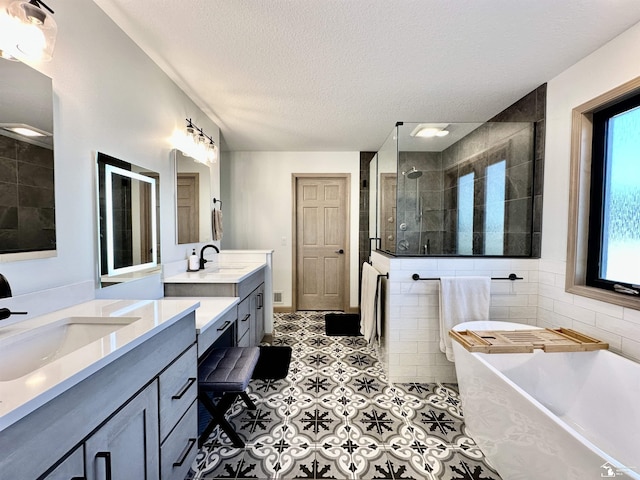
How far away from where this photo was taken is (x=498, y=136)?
246 cm

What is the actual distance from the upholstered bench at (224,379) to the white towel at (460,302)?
4.55 ft

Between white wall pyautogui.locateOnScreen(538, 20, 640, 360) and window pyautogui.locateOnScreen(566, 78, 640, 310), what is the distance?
66mm

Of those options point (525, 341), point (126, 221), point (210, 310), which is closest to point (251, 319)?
point (210, 310)

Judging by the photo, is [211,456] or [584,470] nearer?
[584,470]

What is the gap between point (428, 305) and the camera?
2.17m

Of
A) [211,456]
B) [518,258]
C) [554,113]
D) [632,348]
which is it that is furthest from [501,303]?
[211,456]

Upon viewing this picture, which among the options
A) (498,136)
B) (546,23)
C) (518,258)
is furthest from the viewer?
(498,136)

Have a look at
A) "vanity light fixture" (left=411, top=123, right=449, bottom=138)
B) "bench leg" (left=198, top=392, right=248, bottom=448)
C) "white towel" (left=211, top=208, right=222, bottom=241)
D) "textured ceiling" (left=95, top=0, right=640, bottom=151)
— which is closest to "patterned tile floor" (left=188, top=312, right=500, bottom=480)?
"bench leg" (left=198, top=392, right=248, bottom=448)

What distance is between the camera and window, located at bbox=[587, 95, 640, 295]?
1.54 meters

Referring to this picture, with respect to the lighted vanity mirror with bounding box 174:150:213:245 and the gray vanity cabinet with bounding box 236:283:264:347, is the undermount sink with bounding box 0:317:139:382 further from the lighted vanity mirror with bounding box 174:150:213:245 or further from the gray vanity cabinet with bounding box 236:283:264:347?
the lighted vanity mirror with bounding box 174:150:213:245

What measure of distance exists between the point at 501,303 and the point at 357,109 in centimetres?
207

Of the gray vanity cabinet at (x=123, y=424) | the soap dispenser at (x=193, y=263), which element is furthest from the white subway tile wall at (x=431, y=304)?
the soap dispenser at (x=193, y=263)

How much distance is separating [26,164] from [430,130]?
111 inches

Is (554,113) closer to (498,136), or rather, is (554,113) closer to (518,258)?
(498,136)
